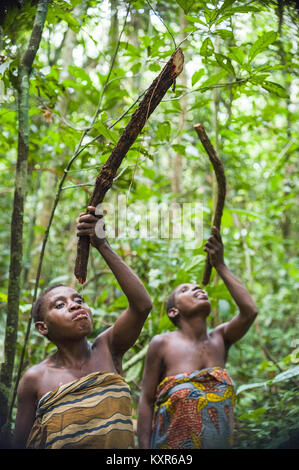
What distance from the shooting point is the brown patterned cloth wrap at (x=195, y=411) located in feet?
8.01

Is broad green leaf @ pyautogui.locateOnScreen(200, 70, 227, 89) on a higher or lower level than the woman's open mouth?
higher

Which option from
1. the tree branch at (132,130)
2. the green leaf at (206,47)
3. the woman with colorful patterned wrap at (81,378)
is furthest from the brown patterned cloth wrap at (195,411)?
the green leaf at (206,47)

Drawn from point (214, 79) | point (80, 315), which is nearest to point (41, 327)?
point (80, 315)

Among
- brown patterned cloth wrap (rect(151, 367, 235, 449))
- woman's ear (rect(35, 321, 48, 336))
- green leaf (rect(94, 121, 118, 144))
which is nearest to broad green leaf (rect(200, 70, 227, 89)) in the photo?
Result: green leaf (rect(94, 121, 118, 144))

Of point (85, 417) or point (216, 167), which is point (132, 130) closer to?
point (216, 167)

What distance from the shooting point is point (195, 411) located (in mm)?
2492

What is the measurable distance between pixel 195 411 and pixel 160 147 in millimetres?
2192

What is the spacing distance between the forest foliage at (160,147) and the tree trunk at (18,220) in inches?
1.9

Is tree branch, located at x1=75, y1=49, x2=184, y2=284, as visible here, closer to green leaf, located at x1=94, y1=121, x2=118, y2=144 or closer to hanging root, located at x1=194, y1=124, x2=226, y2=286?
green leaf, located at x1=94, y1=121, x2=118, y2=144

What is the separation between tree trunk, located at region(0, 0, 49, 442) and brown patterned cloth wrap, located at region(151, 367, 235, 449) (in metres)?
0.91

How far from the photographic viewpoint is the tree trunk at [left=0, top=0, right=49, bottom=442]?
7.53 feet

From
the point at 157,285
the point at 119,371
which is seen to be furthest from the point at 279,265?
the point at 119,371

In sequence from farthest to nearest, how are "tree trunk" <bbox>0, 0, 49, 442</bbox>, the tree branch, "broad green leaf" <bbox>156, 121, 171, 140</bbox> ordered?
"broad green leaf" <bbox>156, 121, 171, 140</bbox> < "tree trunk" <bbox>0, 0, 49, 442</bbox> < the tree branch
